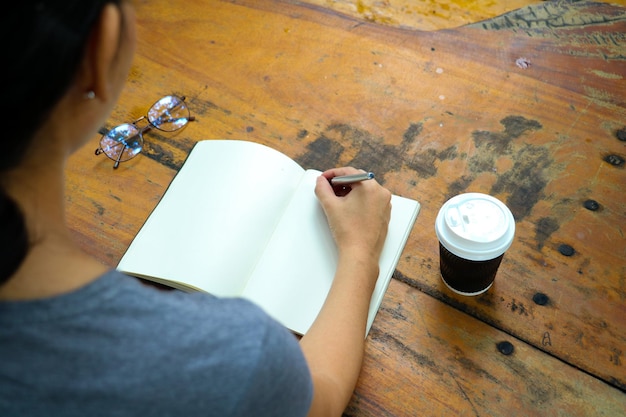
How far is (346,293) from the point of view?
2.49 ft

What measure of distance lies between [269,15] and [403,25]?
0.28 metres

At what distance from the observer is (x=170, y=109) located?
106 centimetres

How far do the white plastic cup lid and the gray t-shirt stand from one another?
0.88ft

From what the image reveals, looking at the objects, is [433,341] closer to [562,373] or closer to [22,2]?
[562,373]

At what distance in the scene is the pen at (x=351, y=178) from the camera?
83cm

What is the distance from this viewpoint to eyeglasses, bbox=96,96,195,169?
1.02 meters

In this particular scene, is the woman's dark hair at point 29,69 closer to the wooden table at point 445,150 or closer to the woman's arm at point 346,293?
the woman's arm at point 346,293

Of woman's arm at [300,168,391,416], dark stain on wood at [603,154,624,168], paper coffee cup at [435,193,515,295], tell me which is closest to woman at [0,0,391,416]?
woman's arm at [300,168,391,416]

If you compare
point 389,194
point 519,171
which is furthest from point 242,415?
point 519,171

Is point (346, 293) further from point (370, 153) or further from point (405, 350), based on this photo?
point (370, 153)

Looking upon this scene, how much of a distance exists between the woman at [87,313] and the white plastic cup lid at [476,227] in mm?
256

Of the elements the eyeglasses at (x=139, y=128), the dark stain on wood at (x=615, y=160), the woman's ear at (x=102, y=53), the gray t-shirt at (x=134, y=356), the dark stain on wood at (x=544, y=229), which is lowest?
the dark stain on wood at (x=544, y=229)

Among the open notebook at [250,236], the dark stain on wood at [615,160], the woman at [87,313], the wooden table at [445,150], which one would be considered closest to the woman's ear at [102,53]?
the woman at [87,313]

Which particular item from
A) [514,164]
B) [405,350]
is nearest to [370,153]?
[514,164]
